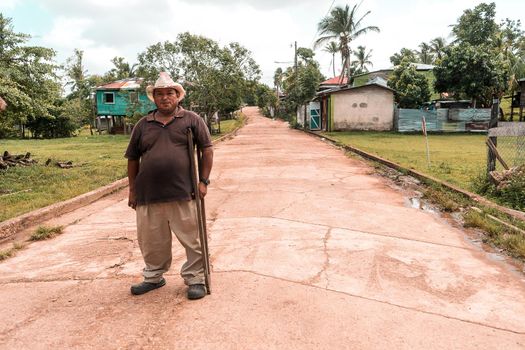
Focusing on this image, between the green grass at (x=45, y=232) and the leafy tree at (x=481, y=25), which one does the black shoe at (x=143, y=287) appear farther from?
the leafy tree at (x=481, y=25)

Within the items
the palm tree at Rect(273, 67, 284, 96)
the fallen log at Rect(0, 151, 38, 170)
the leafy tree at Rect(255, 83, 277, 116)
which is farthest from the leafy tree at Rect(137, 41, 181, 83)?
the palm tree at Rect(273, 67, 284, 96)

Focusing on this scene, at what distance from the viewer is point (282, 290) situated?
3.63m

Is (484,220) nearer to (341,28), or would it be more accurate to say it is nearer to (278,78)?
(341,28)

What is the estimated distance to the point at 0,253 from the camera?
15.7 feet

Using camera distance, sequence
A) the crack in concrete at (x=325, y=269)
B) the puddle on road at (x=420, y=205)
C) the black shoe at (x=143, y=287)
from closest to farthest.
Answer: the black shoe at (x=143, y=287)
the crack in concrete at (x=325, y=269)
the puddle on road at (x=420, y=205)

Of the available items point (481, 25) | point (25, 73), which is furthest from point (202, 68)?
point (481, 25)

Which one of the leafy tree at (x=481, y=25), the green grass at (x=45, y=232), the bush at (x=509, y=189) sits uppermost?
the leafy tree at (x=481, y=25)

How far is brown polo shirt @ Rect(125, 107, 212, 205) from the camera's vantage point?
3.45 metres

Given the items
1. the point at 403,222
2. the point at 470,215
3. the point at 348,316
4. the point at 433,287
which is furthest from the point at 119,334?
the point at 470,215

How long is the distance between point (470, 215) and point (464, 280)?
7.96 feet

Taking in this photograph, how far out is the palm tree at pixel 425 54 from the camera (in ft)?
210

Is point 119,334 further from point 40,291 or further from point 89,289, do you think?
point 40,291

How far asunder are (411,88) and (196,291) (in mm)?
27502

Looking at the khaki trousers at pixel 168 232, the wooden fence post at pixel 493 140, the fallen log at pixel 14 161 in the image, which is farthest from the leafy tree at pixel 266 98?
the khaki trousers at pixel 168 232
